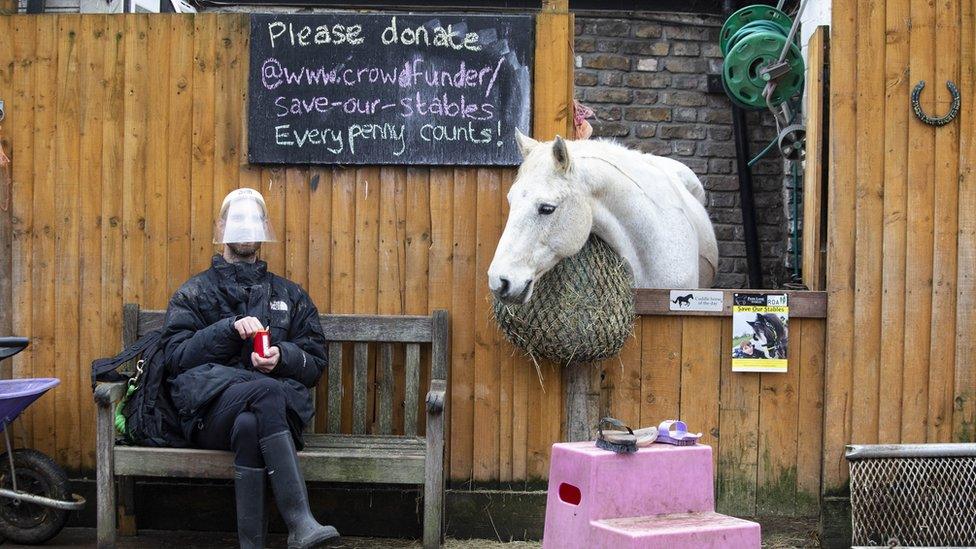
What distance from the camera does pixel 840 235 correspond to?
5559 millimetres

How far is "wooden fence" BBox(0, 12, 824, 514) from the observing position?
5.62 meters

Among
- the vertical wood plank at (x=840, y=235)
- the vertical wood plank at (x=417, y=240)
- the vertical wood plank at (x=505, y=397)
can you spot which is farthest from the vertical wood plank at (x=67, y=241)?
the vertical wood plank at (x=840, y=235)

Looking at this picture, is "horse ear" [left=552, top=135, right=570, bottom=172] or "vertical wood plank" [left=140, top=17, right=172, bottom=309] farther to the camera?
"vertical wood plank" [left=140, top=17, right=172, bottom=309]

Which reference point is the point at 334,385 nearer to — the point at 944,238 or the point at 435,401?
the point at 435,401

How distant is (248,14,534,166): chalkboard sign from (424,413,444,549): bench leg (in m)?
1.36

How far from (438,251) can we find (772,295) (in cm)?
166

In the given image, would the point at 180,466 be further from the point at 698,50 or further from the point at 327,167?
the point at 698,50

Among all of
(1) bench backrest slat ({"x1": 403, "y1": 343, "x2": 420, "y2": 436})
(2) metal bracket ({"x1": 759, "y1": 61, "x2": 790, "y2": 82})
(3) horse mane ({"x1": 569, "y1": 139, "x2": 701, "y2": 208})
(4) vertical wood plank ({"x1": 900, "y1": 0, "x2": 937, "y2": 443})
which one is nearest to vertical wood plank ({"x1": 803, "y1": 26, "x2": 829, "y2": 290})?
(4) vertical wood plank ({"x1": 900, "y1": 0, "x2": 937, "y2": 443})

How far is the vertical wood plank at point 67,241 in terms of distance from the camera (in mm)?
5809

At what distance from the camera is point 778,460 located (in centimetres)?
562

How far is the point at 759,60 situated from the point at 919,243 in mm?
2511

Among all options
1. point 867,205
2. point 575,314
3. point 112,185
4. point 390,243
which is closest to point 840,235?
point 867,205

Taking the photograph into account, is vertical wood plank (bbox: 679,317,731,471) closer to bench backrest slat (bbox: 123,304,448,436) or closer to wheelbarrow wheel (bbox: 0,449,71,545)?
bench backrest slat (bbox: 123,304,448,436)

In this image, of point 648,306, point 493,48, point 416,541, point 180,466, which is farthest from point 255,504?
point 493,48
